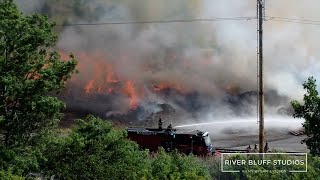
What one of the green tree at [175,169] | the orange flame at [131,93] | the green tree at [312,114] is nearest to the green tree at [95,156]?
the green tree at [175,169]

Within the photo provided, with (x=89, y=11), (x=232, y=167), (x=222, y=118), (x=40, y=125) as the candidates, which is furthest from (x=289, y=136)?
(x=40, y=125)

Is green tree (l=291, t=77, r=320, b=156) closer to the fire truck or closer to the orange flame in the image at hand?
the fire truck

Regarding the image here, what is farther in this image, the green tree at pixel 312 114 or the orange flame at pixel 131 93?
the orange flame at pixel 131 93

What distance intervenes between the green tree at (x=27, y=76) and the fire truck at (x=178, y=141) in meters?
10.2

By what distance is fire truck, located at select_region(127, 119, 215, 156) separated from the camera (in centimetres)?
2439

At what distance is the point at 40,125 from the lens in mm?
15055

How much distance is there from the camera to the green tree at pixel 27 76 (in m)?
14.3

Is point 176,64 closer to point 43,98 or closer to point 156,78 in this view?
point 156,78

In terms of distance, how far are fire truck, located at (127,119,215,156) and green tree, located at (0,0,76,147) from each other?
1019 cm

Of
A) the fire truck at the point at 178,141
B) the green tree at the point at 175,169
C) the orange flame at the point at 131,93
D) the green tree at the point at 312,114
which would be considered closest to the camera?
the green tree at the point at 312,114

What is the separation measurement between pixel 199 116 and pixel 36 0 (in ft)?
51.6

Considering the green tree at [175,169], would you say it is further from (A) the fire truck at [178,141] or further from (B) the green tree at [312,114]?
(A) the fire truck at [178,141]

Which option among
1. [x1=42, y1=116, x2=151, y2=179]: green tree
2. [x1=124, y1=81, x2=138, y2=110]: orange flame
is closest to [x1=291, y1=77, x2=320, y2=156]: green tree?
[x1=42, y1=116, x2=151, y2=179]: green tree

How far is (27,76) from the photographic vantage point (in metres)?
15.0
